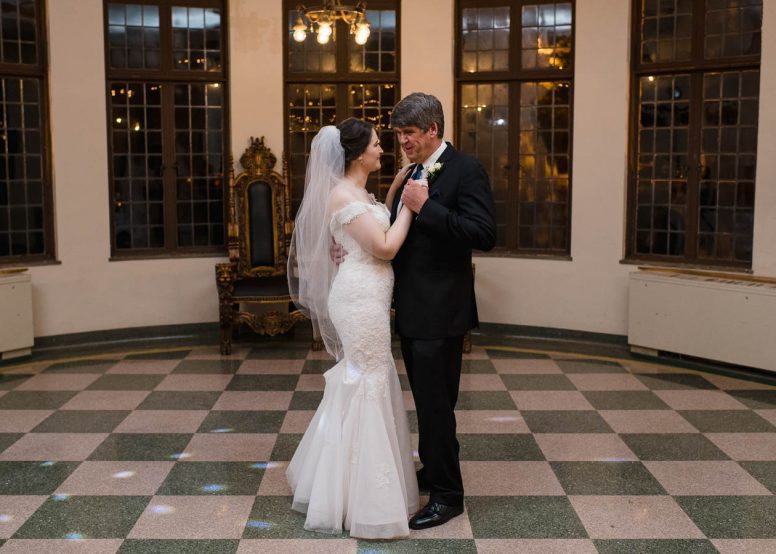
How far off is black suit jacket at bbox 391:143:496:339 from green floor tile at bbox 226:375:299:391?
2606 mm

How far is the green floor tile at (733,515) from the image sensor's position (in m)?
3.87

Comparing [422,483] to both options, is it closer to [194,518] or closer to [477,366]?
[194,518]

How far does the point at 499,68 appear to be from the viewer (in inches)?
316

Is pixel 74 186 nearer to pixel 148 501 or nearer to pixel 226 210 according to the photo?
pixel 226 210

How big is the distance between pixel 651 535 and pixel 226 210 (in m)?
5.30

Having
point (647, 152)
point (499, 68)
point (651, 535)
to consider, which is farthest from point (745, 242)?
point (651, 535)

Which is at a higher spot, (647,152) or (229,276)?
(647,152)

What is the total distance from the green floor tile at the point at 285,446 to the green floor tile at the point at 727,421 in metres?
2.33

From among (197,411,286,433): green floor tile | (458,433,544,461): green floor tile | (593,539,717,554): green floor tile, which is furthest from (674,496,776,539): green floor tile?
(197,411,286,433): green floor tile

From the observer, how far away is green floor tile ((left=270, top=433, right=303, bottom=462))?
484 cm

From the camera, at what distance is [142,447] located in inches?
198

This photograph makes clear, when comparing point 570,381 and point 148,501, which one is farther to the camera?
point 570,381

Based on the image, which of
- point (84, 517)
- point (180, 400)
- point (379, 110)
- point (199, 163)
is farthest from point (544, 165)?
point (84, 517)

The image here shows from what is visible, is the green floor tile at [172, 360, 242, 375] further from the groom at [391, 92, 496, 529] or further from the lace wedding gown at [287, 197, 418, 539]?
the groom at [391, 92, 496, 529]
